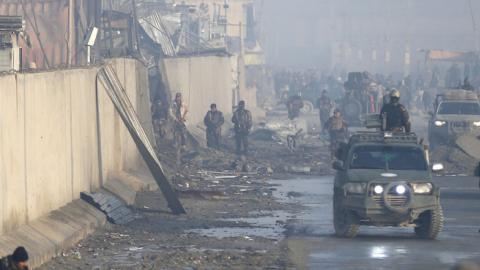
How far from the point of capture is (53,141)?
21.5 metres

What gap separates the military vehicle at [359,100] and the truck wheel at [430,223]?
3305cm

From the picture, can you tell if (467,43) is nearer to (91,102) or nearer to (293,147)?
(293,147)

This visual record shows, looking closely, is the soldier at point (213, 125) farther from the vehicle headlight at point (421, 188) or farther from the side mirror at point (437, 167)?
the vehicle headlight at point (421, 188)

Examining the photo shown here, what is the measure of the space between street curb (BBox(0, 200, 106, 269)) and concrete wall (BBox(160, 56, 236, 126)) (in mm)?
21395

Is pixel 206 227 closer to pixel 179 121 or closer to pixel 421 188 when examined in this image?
pixel 421 188

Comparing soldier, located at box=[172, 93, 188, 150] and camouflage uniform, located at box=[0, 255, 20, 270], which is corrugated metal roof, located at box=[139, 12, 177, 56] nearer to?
soldier, located at box=[172, 93, 188, 150]

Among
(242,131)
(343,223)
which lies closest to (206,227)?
(343,223)

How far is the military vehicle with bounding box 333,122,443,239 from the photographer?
69.5 ft

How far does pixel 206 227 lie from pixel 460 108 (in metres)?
22.2

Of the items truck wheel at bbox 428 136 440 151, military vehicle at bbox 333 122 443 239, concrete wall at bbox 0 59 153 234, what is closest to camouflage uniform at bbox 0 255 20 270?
concrete wall at bbox 0 59 153 234

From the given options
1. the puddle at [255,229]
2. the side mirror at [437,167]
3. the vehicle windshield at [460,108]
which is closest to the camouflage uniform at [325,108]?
the vehicle windshield at [460,108]

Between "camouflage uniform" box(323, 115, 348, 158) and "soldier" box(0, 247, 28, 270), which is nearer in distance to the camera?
"soldier" box(0, 247, 28, 270)

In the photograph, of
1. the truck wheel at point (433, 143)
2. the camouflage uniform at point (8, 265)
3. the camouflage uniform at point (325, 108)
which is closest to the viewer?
the camouflage uniform at point (8, 265)

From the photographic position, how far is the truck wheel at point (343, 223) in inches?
847
